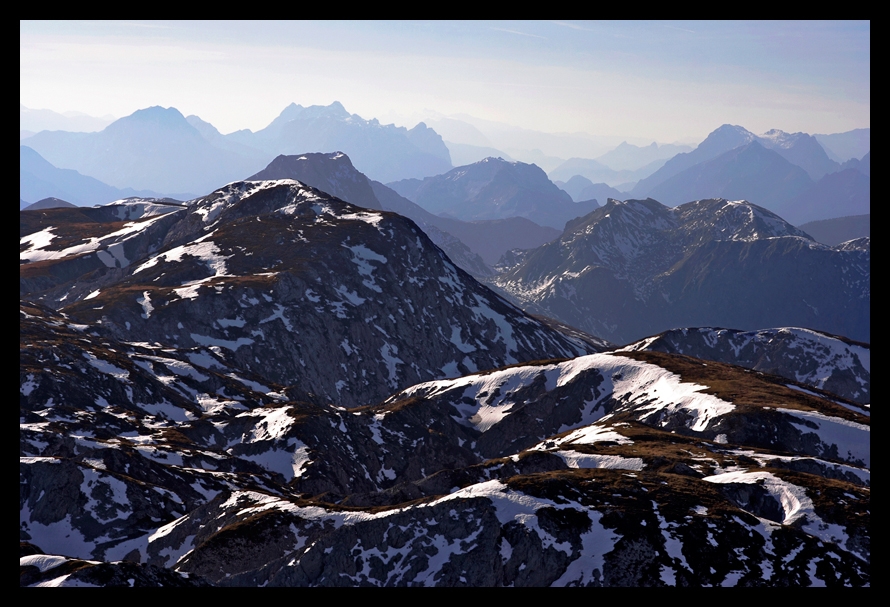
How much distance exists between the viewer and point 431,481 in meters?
110

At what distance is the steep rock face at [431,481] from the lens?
8050 cm

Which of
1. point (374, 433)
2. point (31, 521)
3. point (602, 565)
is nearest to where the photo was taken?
point (602, 565)

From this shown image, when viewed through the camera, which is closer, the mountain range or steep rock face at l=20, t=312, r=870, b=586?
the mountain range

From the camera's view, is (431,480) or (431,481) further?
(431,480)

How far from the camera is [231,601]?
17281 millimetres

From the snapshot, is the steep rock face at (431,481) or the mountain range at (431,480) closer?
the mountain range at (431,480)

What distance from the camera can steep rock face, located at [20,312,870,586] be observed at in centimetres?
8050
